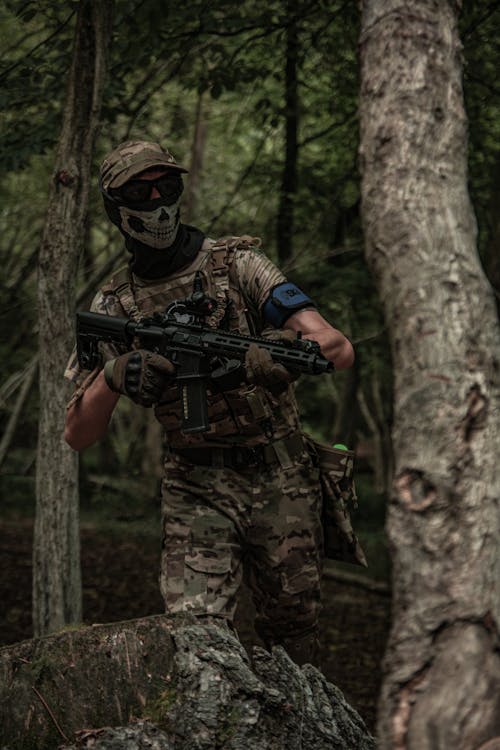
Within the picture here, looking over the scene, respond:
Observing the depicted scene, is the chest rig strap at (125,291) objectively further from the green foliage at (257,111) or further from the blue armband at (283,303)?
the green foliage at (257,111)

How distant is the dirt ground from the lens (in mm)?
7170

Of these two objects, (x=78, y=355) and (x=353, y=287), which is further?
(x=353, y=287)

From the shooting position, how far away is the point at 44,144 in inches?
261

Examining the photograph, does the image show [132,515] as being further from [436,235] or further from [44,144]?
[436,235]

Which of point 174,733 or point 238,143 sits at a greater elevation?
point 238,143

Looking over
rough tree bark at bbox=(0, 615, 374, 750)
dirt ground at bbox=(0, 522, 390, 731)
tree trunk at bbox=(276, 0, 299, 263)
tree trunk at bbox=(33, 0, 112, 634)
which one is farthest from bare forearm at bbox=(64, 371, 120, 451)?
tree trunk at bbox=(276, 0, 299, 263)

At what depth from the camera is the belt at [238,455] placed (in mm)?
4301

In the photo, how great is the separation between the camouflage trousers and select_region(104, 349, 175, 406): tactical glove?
56cm

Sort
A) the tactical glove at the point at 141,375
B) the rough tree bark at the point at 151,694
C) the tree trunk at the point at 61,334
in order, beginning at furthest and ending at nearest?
the tree trunk at the point at 61,334 < the tactical glove at the point at 141,375 < the rough tree bark at the point at 151,694

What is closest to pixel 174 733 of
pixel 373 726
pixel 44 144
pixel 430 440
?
pixel 430 440

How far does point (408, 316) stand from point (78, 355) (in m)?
2.10

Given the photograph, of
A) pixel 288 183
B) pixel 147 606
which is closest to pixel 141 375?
pixel 147 606

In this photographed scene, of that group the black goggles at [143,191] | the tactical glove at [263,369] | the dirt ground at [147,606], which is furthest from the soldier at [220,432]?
the dirt ground at [147,606]

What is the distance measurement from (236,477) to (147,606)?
15.4 ft
